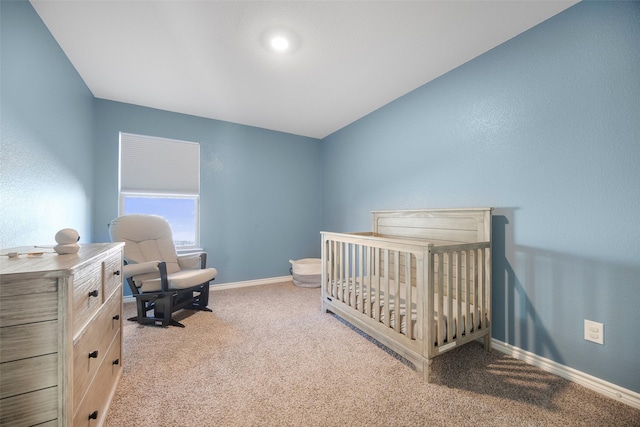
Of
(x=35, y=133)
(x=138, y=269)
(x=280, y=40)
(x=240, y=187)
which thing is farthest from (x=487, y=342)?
(x=35, y=133)

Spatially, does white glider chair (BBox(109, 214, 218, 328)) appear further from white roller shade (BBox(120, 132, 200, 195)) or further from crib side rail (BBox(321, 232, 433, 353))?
crib side rail (BBox(321, 232, 433, 353))

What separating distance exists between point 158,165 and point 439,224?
127 inches

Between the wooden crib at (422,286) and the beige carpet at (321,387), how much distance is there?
17 cm

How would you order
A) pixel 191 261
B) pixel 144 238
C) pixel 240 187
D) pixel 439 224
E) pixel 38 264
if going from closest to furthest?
1. pixel 38 264
2. pixel 439 224
3. pixel 144 238
4. pixel 191 261
5. pixel 240 187

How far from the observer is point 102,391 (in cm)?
114

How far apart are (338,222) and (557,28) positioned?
2.74m

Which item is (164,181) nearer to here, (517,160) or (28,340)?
(28,340)

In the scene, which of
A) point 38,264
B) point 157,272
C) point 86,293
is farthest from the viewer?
point 157,272

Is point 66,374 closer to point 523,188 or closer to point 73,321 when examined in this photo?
point 73,321

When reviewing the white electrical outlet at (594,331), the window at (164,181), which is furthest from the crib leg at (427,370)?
the window at (164,181)

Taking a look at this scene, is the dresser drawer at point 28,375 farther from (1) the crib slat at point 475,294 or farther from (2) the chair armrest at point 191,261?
(1) the crib slat at point 475,294

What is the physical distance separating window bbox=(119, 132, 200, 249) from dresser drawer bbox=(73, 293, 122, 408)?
190 cm

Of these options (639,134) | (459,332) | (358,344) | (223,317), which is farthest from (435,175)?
(223,317)

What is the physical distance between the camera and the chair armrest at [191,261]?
8.75 ft
